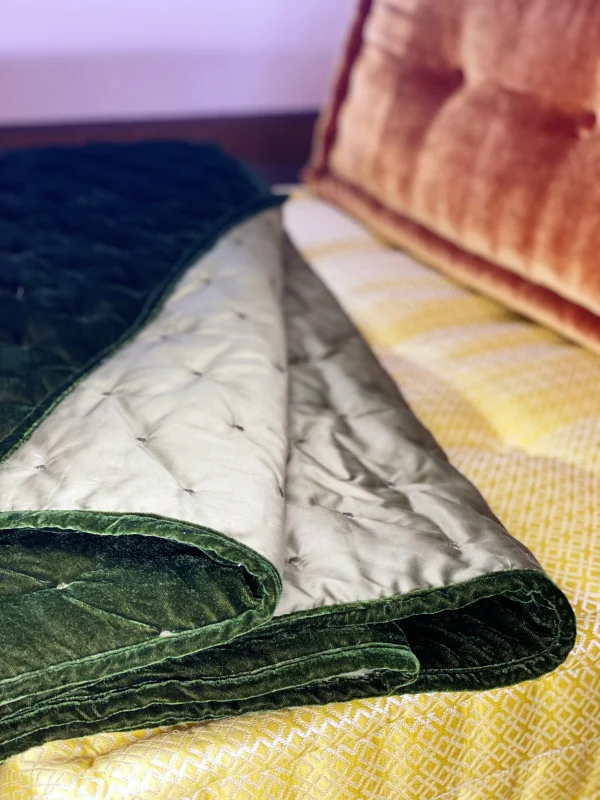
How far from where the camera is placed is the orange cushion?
1105 millimetres

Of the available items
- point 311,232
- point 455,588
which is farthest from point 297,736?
point 311,232

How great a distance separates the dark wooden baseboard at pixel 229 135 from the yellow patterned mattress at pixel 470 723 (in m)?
1.20

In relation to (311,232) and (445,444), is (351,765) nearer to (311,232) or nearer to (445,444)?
→ (445,444)

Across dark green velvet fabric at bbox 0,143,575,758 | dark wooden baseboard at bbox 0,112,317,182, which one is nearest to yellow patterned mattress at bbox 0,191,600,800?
dark green velvet fabric at bbox 0,143,575,758

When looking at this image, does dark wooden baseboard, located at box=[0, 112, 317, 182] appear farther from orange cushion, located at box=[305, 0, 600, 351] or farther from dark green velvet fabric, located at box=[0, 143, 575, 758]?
dark green velvet fabric, located at box=[0, 143, 575, 758]

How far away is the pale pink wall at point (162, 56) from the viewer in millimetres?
1884

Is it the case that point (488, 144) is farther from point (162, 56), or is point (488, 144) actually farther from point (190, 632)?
point (162, 56)

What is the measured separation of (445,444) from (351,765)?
41cm

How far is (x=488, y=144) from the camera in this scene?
48.4 inches

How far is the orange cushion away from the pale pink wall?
47 cm

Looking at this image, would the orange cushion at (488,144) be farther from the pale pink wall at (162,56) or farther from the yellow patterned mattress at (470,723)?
the pale pink wall at (162,56)

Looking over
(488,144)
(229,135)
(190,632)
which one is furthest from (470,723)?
(229,135)

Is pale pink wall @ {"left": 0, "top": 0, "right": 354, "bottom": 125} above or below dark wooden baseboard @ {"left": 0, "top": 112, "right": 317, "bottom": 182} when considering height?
above

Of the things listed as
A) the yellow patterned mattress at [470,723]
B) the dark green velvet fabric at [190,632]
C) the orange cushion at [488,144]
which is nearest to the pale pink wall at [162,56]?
the orange cushion at [488,144]
